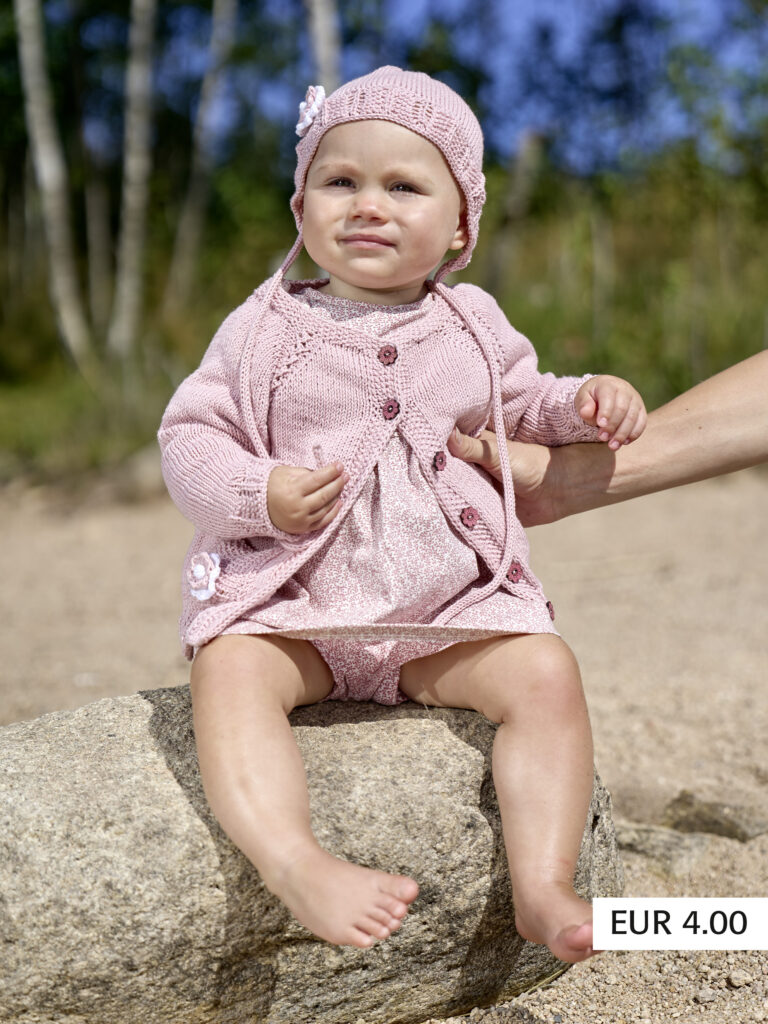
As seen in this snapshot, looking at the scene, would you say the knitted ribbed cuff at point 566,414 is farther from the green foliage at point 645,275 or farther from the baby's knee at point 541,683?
the green foliage at point 645,275

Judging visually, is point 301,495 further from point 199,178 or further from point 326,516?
point 199,178

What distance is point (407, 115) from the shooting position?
6.26 feet

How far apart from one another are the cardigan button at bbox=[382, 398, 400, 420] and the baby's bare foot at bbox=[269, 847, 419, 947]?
775 mm

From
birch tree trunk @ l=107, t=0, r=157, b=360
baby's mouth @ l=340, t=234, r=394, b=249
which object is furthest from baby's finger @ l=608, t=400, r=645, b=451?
birch tree trunk @ l=107, t=0, r=157, b=360

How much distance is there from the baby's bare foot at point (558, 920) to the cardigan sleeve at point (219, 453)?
721 millimetres

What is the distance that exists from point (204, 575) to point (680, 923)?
97cm

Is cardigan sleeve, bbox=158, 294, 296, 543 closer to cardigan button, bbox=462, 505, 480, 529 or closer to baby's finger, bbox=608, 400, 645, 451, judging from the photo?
cardigan button, bbox=462, 505, 480, 529

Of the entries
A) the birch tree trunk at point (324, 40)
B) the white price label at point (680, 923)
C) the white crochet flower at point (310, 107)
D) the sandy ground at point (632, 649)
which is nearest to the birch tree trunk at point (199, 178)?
the birch tree trunk at point (324, 40)

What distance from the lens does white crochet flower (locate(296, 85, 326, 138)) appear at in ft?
6.51

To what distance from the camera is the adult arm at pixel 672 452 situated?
2.27 metres

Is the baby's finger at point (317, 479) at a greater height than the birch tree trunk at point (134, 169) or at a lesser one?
lesser

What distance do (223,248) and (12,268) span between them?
294cm

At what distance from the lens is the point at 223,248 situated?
1513 centimetres

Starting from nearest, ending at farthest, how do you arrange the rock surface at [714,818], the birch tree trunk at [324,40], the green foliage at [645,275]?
the rock surface at [714,818] < the green foliage at [645,275] < the birch tree trunk at [324,40]
